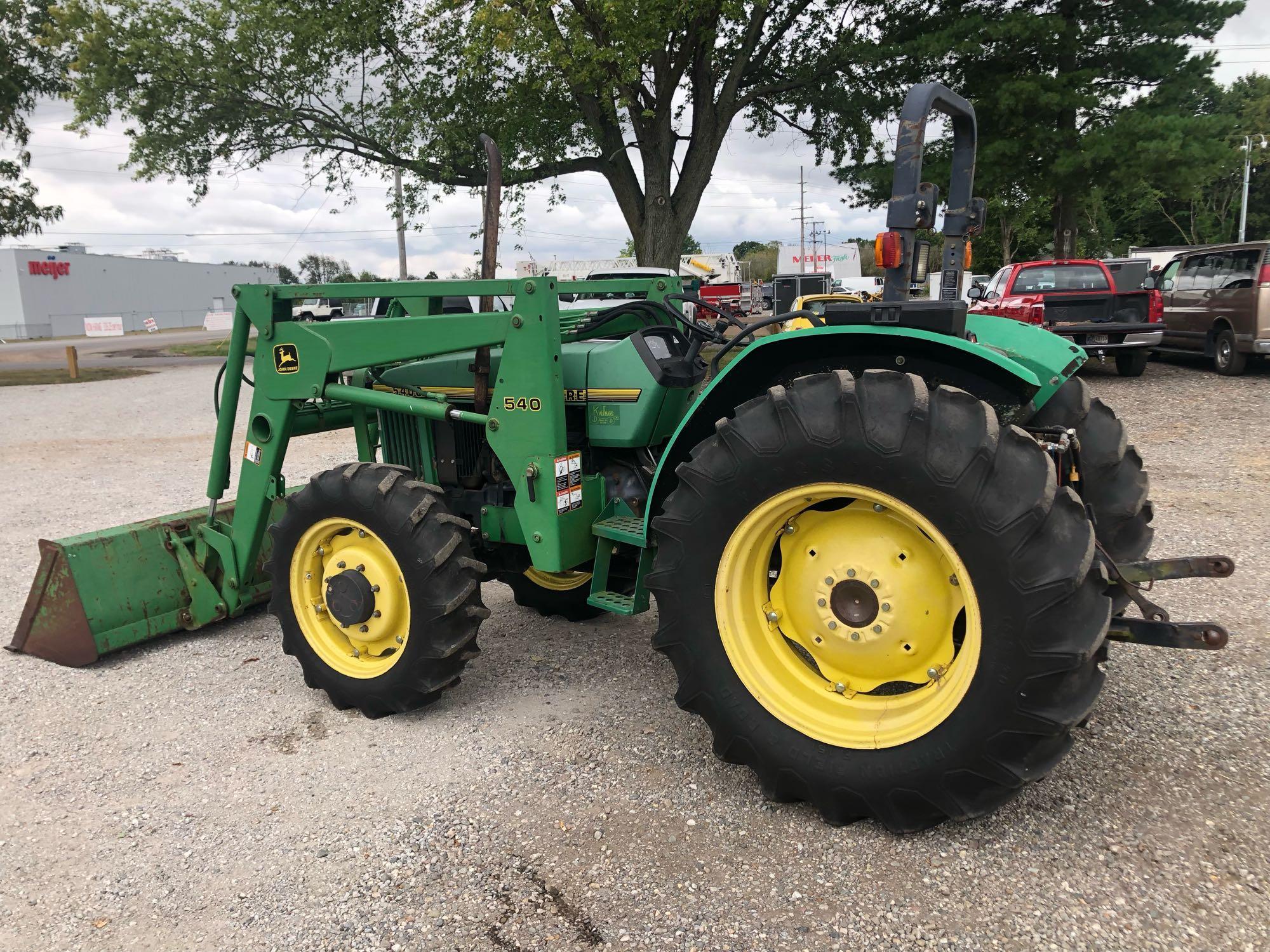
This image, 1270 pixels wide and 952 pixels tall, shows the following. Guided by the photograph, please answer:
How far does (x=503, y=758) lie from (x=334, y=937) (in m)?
0.95

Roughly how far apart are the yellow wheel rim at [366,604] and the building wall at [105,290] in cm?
Result: 4793

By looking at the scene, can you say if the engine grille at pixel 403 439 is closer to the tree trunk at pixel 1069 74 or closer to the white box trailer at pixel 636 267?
the white box trailer at pixel 636 267

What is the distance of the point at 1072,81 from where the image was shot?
562 inches

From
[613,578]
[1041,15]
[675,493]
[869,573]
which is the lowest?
[613,578]

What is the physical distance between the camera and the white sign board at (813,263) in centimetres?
3503

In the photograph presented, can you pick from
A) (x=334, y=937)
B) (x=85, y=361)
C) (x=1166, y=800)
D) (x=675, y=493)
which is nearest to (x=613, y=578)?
(x=675, y=493)

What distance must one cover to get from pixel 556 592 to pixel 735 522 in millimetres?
2000

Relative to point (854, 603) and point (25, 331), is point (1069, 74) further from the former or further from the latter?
point (25, 331)

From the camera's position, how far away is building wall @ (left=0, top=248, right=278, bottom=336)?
55.2 metres

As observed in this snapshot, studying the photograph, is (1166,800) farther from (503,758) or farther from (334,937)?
(334,937)

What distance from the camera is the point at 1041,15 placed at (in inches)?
547

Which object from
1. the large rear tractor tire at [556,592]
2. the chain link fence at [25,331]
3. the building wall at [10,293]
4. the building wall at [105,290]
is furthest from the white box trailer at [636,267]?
the building wall at [10,293]

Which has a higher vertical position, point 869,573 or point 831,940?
point 869,573

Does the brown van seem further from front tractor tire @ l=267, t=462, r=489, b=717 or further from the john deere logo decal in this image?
the john deere logo decal
